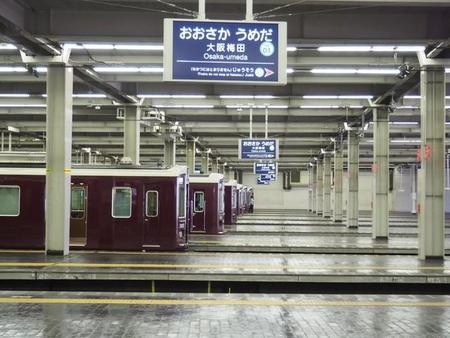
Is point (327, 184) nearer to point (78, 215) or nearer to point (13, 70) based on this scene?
point (13, 70)

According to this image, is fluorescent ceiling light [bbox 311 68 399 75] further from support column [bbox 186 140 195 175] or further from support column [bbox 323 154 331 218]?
support column [bbox 323 154 331 218]

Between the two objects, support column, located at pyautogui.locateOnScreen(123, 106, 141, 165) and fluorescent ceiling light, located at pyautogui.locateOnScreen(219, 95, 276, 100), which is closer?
fluorescent ceiling light, located at pyautogui.locateOnScreen(219, 95, 276, 100)

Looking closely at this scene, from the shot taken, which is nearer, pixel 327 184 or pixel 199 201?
pixel 199 201

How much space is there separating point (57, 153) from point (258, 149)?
1173 centimetres

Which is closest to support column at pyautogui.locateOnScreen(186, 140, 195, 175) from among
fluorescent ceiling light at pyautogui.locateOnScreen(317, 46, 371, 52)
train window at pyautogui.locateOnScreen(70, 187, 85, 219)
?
train window at pyautogui.locateOnScreen(70, 187, 85, 219)

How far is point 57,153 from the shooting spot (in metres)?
15.9

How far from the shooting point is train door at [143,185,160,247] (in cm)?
1670

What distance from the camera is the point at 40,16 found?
45.0ft

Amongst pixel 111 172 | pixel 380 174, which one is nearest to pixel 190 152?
pixel 380 174

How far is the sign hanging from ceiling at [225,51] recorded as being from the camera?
9.98 m

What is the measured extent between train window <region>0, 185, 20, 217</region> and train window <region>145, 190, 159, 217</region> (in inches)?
137

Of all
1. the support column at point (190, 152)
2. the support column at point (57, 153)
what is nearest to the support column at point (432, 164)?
the support column at point (57, 153)

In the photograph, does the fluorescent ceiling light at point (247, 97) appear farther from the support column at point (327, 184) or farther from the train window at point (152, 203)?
the support column at point (327, 184)

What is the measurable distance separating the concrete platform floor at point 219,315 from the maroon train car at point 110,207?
696 cm
